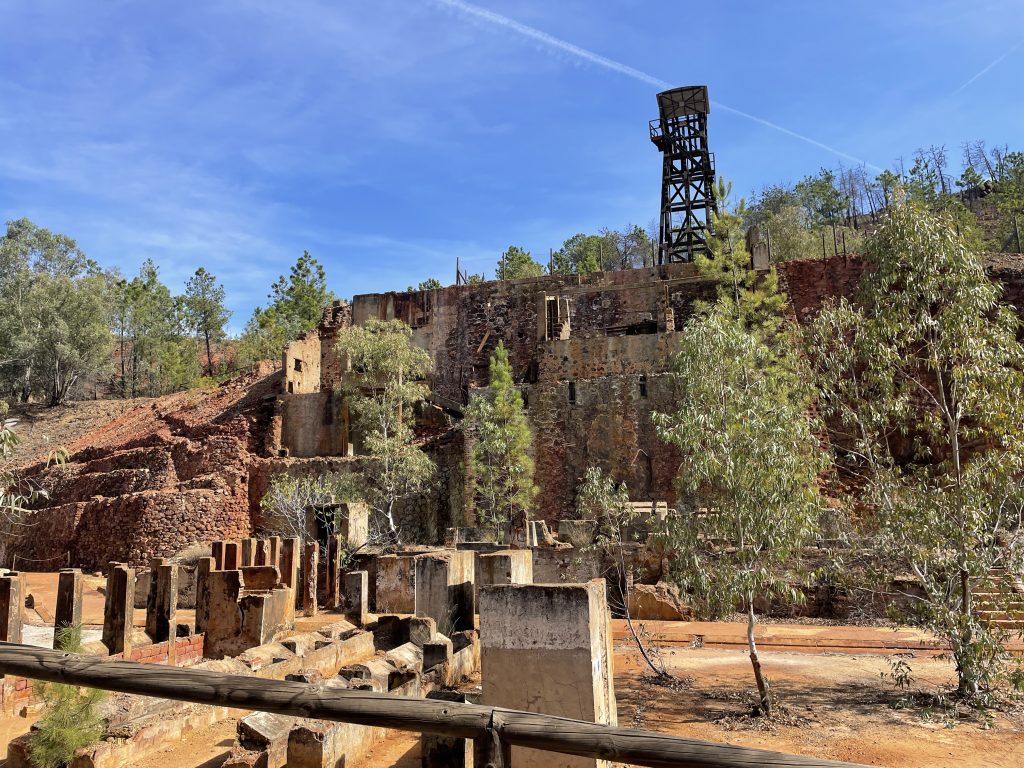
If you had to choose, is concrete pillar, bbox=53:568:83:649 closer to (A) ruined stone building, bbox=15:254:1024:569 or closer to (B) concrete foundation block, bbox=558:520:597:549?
(B) concrete foundation block, bbox=558:520:597:549

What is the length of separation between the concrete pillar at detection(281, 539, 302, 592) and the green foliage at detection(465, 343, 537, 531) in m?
9.75

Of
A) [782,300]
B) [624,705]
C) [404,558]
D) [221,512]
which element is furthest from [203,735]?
[782,300]

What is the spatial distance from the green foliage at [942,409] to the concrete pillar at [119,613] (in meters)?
10.1

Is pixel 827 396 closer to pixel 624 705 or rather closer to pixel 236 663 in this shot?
pixel 624 705

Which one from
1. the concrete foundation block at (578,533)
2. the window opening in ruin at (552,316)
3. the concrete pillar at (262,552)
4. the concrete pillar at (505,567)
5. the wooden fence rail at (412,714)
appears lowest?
the concrete pillar at (262,552)

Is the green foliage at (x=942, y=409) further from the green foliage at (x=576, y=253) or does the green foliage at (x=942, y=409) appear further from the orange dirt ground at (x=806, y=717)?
the green foliage at (x=576, y=253)

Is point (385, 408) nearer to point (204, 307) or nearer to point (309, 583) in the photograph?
point (309, 583)

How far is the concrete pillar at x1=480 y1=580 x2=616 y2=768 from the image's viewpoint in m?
6.23

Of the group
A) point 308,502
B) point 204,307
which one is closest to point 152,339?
point 204,307

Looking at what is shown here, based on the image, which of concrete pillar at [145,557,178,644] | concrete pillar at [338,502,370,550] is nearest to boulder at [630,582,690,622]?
concrete pillar at [338,502,370,550]

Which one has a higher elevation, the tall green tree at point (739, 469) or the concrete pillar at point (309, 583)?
the tall green tree at point (739, 469)

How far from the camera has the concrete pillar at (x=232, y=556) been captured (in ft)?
56.5

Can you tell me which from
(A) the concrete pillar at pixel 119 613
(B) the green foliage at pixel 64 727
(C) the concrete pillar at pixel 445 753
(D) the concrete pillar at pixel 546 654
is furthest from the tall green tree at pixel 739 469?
(A) the concrete pillar at pixel 119 613

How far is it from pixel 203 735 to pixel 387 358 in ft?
80.0
